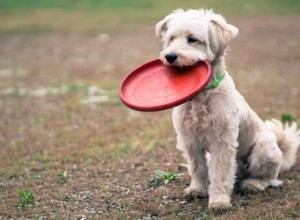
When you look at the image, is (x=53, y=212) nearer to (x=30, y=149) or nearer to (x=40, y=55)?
(x=30, y=149)

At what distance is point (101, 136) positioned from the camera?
10.6m

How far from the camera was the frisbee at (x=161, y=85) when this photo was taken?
6055 mm

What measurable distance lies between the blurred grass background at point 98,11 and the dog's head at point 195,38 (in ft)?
75.4

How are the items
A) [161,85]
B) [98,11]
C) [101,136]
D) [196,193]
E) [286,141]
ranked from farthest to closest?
[98,11] → [101,136] → [286,141] → [196,193] → [161,85]

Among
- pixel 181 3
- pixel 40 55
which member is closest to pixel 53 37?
pixel 40 55

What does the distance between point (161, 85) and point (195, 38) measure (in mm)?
854

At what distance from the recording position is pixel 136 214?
641cm

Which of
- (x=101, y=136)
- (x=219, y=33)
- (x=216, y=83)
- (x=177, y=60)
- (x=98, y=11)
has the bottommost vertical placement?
(x=98, y=11)

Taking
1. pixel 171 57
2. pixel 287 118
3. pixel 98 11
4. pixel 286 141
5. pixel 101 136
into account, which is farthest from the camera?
pixel 98 11

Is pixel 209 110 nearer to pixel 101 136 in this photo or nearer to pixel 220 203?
pixel 220 203

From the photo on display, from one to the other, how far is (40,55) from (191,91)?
17.6 m

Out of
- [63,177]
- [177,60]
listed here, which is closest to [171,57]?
[177,60]

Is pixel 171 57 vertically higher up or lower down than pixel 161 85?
higher up

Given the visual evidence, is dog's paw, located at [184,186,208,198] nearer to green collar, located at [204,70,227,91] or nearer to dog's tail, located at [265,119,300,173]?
green collar, located at [204,70,227,91]
